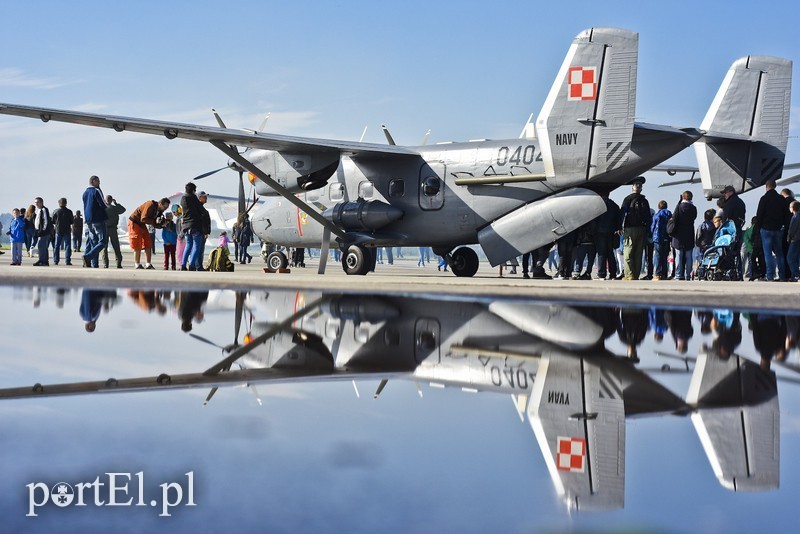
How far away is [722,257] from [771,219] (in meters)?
2.01

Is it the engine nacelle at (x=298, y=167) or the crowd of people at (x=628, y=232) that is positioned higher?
the engine nacelle at (x=298, y=167)

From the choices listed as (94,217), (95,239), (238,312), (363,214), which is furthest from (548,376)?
(95,239)

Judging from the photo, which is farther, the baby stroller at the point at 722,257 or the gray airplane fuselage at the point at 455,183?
the baby stroller at the point at 722,257

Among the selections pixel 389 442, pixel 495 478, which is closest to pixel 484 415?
pixel 389 442

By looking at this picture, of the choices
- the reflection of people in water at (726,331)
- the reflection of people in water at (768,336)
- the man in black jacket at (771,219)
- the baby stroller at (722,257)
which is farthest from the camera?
the baby stroller at (722,257)

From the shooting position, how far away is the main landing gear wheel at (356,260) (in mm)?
19094

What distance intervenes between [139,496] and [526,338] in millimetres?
4230

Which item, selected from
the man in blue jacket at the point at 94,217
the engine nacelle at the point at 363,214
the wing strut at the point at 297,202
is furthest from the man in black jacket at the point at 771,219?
the man in blue jacket at the point at 94,217

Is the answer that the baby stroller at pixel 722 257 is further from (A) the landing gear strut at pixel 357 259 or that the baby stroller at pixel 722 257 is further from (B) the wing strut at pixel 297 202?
(B) the wing strut at pixel 297 202

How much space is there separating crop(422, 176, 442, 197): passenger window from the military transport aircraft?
2 cm

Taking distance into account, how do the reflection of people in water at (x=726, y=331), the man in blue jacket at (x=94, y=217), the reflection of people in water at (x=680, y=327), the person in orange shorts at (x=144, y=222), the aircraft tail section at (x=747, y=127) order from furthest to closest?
the person in orange shorts at (x=144, y=222), the man in blue jacket at (x=94, y=217), the aircraft tail section at (x=747, y=127), the reflection of people in water at (x=680, y=327), the reflection of people in water at (x=726, y=331)

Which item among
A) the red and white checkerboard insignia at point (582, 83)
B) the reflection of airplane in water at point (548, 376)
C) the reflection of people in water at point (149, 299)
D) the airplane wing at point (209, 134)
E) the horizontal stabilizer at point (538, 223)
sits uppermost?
the red and white checkerboard insignia at point (582, 83)

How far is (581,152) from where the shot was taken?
16250 mm

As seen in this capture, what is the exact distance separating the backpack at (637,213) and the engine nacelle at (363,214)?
4.71 meters
